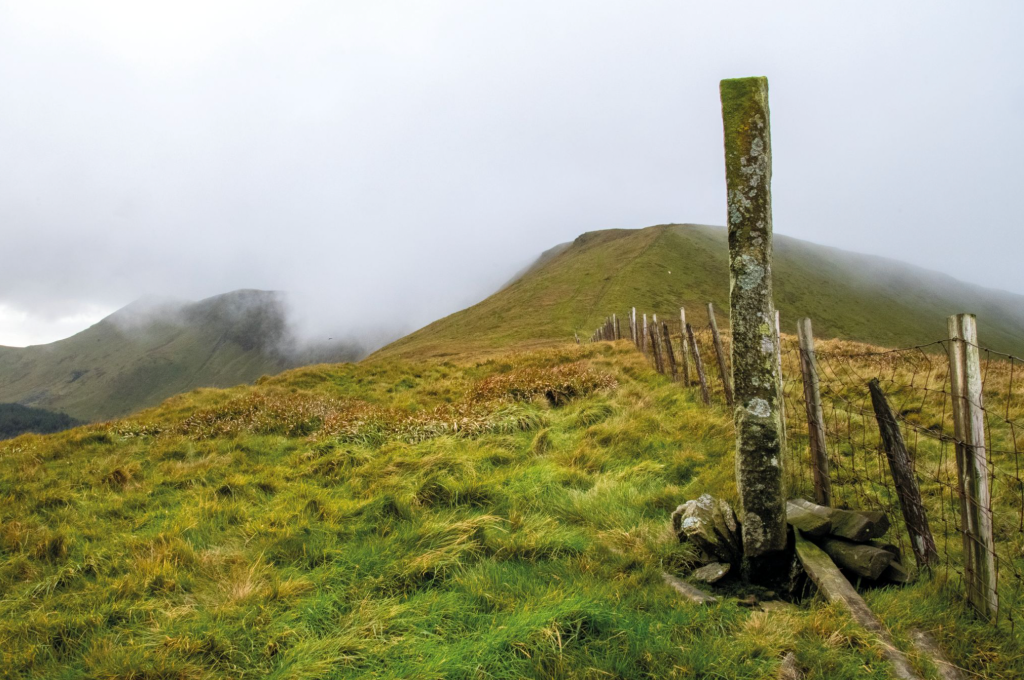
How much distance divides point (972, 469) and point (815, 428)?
2466 mm

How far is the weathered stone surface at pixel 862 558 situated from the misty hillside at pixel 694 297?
150 ft

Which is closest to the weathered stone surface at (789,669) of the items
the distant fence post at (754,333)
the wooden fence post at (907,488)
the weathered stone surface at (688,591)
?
the weathered stone surface at (688,591)

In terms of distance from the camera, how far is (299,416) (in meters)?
12.0

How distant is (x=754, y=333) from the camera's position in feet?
17.1

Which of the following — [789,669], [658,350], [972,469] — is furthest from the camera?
[658,350]

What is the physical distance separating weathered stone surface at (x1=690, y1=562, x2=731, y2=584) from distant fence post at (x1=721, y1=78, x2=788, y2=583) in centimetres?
27

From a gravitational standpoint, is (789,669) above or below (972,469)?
below

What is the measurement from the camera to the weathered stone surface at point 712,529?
16.5 feet

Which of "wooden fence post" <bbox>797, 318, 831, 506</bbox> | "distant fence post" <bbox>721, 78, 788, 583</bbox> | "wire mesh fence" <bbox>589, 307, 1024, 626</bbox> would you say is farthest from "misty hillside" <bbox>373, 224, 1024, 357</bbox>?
"distant fence post" <bbox>721, 78, 788, 583</bbox>

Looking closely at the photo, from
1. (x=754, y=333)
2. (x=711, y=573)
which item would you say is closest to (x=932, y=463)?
(x=754, y=333)

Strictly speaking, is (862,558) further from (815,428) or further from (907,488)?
(815,428)

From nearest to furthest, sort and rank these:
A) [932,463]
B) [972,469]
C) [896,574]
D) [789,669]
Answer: [789,669] < [972,469] < [896,574] < [932,463]

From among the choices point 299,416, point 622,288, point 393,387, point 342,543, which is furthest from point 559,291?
point 342,543

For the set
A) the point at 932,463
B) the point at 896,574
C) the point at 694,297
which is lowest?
the point at 694,297
